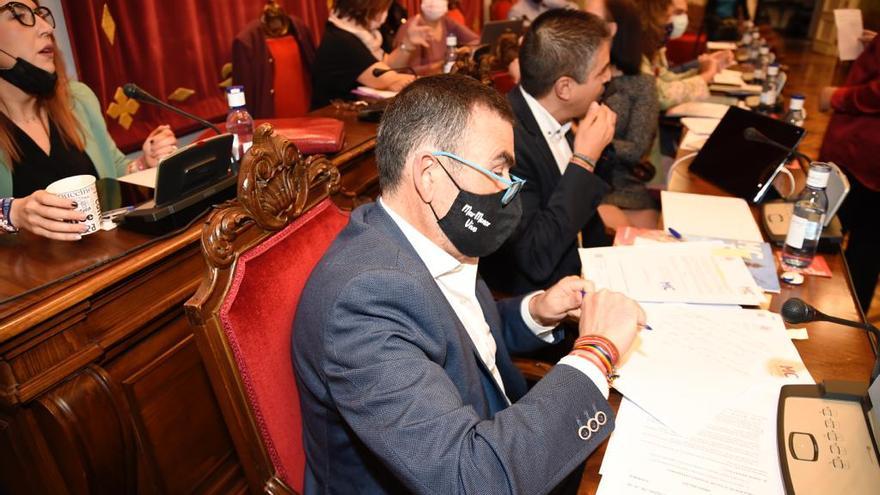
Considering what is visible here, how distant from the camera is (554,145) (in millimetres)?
2000

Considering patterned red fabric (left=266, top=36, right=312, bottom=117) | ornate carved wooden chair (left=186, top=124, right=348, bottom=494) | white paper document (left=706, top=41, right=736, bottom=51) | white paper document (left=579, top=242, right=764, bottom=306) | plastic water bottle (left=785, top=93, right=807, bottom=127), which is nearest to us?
ornate carved wooden chair (left=186, top=124, right=348, bottom=494)

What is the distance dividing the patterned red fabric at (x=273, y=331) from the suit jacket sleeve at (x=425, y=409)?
171 millimetres

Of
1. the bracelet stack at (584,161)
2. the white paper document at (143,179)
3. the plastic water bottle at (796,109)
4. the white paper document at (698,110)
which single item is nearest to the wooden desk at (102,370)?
the white paper document at (143,179)

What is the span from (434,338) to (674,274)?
2.52ft

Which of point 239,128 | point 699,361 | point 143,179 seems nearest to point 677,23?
point 239,128

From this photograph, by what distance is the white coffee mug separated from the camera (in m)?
1.24

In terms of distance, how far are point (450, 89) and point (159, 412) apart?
994 millimetres

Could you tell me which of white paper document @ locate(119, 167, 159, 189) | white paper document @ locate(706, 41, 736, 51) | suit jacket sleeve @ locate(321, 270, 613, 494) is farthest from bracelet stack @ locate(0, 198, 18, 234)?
white paper document @ locate(706, 41, 736, 51)

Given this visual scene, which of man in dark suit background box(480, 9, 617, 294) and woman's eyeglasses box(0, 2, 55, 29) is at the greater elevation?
woman's eyeglasses box(0, 2, 55, 29)

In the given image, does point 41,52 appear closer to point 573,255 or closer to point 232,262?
point 232,262

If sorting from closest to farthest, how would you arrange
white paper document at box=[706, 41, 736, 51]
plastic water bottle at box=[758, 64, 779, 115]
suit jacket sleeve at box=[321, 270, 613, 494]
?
suit jacket sleeve at box=[321, 270, 613, 494] → plastic water bottle at box=[758, 64, 779, 115] → white paper document at box=[706, 41, 736, 51]

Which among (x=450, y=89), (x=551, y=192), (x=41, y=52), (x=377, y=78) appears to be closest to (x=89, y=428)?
(x=450, y=89)

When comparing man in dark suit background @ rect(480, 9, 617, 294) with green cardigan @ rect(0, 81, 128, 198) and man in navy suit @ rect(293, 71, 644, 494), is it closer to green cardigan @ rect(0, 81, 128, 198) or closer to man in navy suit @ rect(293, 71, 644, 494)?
man in navy suit @ rect(293, 71, 644, 494)

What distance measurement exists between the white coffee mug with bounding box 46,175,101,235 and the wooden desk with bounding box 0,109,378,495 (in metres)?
0.04
